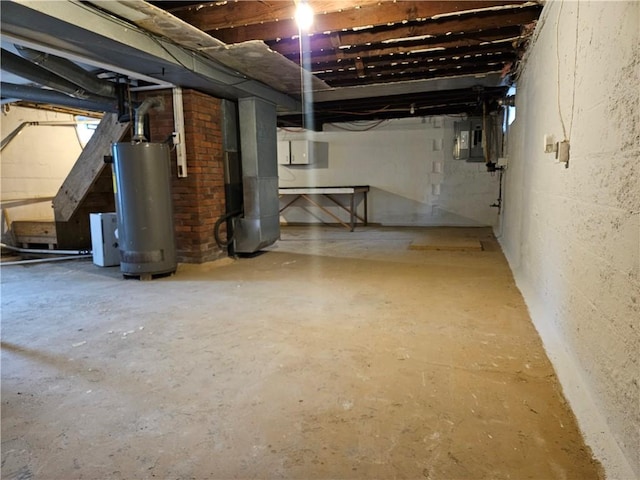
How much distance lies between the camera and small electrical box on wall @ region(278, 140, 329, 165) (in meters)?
8.16

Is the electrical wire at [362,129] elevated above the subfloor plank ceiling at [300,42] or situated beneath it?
situated beneath

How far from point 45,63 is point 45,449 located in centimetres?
305

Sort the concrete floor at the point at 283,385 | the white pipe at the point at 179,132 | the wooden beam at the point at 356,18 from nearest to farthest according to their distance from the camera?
the concrete floor at the point at 283,385 → the wooden beam at the point at 356,18 → the white pipe at the point at 179,132

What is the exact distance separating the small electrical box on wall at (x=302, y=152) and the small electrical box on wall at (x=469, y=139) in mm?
2543

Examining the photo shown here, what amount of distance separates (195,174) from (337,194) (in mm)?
4205

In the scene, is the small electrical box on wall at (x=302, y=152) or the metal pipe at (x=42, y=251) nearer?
the metal pipe at (x=42, y=251)

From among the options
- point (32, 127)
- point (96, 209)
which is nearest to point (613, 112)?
point (96, 209)

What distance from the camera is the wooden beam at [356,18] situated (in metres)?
2.89

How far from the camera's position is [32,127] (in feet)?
20.4

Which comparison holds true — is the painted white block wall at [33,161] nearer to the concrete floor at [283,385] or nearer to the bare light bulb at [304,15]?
the concrete floor at [283,385]

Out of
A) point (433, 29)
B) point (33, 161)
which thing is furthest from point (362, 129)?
point (33, 161)

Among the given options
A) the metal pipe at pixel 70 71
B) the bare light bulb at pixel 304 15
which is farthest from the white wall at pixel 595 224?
the metal pipe at pixel 70 71

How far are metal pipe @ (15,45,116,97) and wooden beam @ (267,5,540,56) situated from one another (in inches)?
68.8

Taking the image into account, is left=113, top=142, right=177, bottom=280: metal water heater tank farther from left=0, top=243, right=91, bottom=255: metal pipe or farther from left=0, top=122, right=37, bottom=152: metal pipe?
left=0, top=122, right=37, bottom=152: metal pipe
